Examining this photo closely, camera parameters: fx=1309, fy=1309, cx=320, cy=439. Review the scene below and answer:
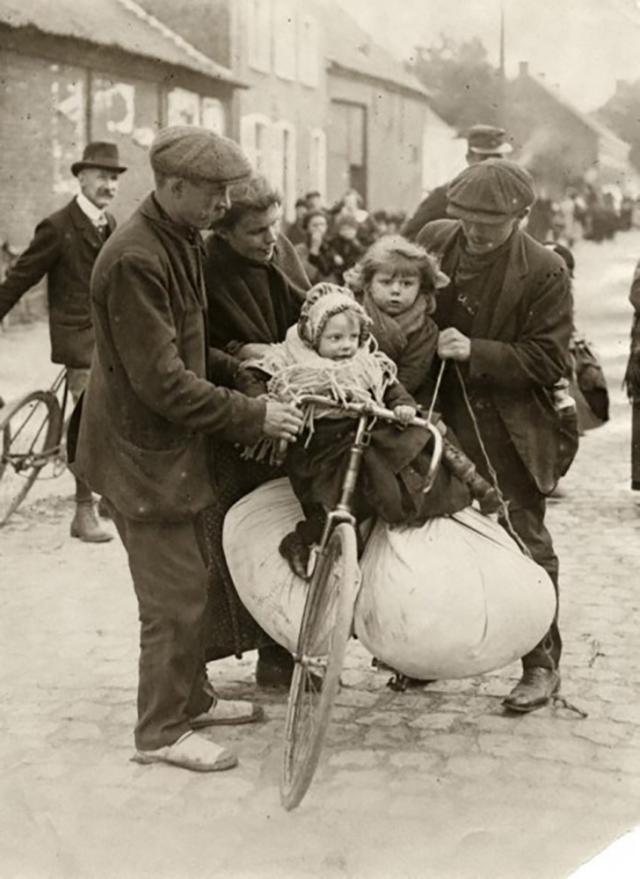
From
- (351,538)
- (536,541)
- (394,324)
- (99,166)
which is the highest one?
(99,166)

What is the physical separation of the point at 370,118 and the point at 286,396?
9772 mm

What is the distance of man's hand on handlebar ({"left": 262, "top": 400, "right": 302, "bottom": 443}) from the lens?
3832 mm

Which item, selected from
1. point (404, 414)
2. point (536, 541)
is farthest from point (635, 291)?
point (404, 414)

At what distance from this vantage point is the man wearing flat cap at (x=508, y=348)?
4.25 m

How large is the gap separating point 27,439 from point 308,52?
360 centimetres

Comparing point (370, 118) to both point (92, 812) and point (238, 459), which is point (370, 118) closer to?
point (238, 459)

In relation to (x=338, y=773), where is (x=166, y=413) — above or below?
above

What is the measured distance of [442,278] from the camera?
4141 millimetres

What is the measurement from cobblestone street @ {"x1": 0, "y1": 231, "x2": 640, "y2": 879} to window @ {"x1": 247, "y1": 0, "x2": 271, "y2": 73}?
2.04 metres

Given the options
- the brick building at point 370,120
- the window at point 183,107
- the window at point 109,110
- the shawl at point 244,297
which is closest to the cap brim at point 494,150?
the brick building at point 370,120

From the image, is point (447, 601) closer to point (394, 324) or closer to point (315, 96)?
point (394, 324)

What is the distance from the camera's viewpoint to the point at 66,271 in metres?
7.23

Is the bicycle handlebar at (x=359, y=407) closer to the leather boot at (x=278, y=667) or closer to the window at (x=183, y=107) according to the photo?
the leather boot at (x=278, y=667)

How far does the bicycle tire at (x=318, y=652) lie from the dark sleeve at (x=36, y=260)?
356 cm
